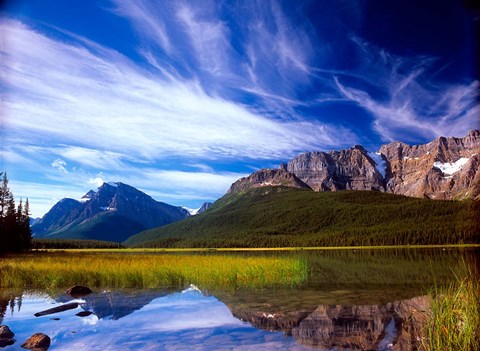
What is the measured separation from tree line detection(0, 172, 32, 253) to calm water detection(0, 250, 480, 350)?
2316 inches

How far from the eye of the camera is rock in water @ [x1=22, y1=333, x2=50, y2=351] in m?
12.5

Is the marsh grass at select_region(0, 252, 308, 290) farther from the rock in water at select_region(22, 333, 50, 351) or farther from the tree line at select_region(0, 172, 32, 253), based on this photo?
the tree line at select_region(0, 172, 32, 253)

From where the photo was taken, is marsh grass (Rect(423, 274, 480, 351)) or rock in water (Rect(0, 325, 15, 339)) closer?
marsh grass (Rect(423, 274, 480, 351))

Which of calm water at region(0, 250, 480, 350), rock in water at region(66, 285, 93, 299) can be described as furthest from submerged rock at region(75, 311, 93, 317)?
rock in water at region(66, 285, 93, 299)

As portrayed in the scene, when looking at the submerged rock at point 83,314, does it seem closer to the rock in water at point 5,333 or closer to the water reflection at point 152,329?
the water reflection at point 152,329

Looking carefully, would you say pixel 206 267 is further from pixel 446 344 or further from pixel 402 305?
pixel 446 344

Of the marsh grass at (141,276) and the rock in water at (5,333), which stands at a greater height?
the marsh grass at (141,276)

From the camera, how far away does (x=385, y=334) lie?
45.7 ft

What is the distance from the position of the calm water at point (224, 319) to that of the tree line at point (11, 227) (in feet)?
193

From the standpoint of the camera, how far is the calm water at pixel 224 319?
13.3 m

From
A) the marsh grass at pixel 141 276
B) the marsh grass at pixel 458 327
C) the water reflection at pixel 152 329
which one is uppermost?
the marsh grass at pixel 458 327

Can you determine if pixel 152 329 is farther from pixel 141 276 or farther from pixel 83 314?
pixel 141 276

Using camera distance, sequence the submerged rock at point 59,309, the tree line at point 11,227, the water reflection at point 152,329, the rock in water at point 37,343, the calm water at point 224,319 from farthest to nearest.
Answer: the tree line at point 11,227
the submerged rock at point 59,309
the calm water at point 224,319
the water reflection at point 152,329
the rock in water at point 37,343

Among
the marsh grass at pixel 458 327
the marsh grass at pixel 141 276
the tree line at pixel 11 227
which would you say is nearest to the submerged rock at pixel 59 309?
the marsh grass at pixel 141 276
